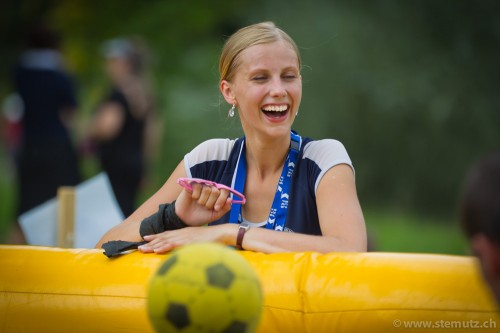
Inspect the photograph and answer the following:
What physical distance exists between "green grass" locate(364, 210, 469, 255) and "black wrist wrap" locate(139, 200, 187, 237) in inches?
287

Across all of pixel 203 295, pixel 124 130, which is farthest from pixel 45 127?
pixel 203 295

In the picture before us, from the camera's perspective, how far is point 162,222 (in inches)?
146

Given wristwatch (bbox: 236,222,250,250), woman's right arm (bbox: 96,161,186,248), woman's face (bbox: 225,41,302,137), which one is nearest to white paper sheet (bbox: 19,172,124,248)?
woman's right arm (bbox: 96,161,186,248)

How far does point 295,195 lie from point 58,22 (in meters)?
11.8

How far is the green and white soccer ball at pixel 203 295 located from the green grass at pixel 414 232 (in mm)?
8468

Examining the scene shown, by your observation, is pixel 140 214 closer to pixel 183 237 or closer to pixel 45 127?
pixel 183 237

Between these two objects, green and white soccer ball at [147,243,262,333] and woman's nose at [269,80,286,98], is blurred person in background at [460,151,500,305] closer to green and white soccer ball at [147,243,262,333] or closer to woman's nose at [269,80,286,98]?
green and white soccer ball at [147,243,262,333]

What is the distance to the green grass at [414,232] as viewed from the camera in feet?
36.2

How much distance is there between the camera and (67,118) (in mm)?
8820

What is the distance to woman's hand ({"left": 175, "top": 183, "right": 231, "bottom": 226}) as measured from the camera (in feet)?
11.6

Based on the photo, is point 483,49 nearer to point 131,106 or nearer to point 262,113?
point 131,106

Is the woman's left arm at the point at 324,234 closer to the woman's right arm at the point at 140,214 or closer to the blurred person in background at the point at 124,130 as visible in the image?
the woman's right arm at the point at 140,214

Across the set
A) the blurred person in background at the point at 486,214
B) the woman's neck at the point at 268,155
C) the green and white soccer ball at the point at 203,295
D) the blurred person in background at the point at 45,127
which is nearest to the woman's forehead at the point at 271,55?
the woman's neck at the point at 268,155

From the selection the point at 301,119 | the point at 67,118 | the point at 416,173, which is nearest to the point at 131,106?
the point at 67,118
